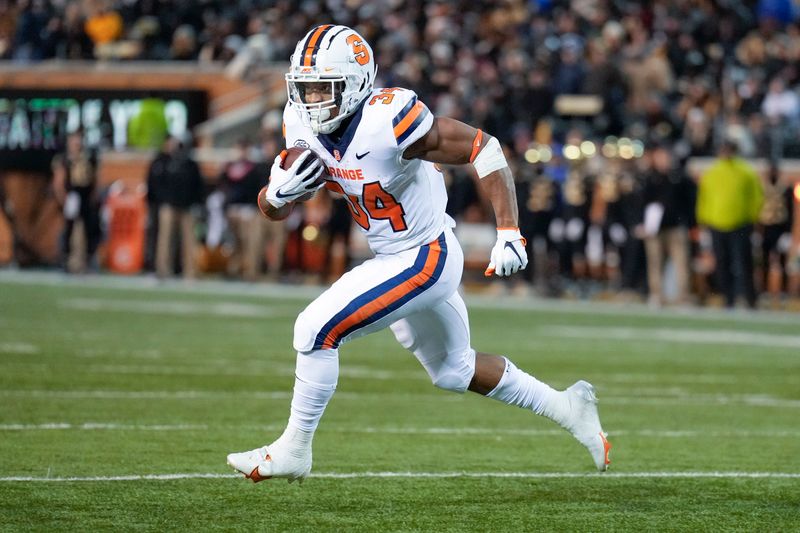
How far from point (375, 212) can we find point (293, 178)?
358 millimetres

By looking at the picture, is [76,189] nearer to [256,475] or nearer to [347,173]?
[347,173]

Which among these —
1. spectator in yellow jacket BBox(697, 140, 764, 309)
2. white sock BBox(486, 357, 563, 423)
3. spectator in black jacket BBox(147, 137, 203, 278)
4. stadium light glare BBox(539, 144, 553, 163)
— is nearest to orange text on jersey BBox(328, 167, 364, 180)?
white sock BBox(486, 357, 563, 423)

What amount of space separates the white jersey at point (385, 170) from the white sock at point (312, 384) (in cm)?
49

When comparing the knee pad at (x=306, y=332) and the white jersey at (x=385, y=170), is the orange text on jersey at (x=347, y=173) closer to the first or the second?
the white jersey at (x=385, y=170)

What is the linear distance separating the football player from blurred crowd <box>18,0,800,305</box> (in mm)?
10860

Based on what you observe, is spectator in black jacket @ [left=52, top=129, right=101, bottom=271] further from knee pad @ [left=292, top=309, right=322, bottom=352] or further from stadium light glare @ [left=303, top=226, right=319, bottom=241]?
knee pad @ [left=292, top=309, right=322, bottom=352]

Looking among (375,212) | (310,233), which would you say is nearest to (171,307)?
(310,233)

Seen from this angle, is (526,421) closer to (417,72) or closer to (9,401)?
(9,401)

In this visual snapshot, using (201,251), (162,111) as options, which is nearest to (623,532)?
(201,251)

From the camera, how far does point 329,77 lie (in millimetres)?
5266

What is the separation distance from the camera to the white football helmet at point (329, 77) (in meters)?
5.27

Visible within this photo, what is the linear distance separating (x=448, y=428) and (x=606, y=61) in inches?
481

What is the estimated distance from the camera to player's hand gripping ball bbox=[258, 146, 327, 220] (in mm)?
5195

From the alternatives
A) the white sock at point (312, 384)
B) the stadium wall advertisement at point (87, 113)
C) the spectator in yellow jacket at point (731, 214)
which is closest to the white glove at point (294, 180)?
the white sock at point (312, 384)
